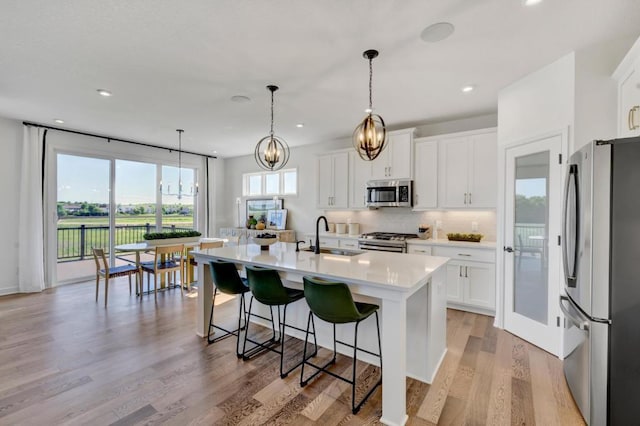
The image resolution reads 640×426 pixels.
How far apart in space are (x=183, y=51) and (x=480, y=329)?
166 inches

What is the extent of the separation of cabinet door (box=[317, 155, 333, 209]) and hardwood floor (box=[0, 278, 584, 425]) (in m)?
3.07

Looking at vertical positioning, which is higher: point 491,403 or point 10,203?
point 10,203

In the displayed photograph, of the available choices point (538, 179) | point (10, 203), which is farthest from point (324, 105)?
point (10, 203)

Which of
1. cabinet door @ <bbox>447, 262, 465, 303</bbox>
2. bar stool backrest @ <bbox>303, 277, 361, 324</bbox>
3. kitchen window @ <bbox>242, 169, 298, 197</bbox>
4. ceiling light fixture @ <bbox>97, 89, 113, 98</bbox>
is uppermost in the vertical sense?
ceiling light fixture @ <bbox>97, 89, 113, 98</bbox>

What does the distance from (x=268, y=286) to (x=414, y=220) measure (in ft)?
10.6

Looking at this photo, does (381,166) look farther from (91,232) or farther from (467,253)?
(91,232)

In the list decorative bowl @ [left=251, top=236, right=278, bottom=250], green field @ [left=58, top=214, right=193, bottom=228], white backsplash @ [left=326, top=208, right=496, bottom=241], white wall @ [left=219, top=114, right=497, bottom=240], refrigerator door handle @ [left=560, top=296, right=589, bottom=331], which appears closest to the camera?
refrigerator door handle @ [left=560, top=296, right=589, bottom=331]

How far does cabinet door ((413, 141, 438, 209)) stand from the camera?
14.7 feet

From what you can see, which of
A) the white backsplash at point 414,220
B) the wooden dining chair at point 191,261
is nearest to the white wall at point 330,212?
the white backsplash at point 414,220

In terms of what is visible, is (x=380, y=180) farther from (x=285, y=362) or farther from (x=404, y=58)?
(x=285, y=362)

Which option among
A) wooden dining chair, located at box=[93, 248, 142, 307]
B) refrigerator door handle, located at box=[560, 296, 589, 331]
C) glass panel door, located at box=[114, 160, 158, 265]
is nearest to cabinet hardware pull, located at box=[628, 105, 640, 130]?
refrigerator door handle, located at box=[560, 296, 589, 331]

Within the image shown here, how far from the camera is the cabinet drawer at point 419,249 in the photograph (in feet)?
14.0

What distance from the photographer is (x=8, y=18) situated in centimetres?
218

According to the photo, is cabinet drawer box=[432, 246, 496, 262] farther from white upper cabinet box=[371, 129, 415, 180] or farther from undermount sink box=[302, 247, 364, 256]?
undermount sink box=[302, 247, 364, 256]
